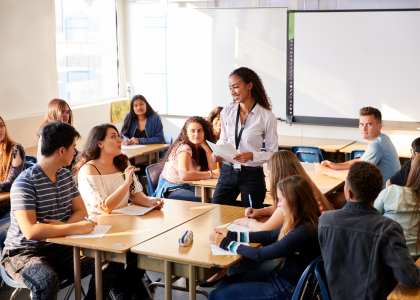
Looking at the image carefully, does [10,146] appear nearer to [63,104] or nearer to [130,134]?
[63,104]

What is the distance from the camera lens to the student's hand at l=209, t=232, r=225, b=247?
248 cm

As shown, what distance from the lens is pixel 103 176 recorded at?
3.20 m

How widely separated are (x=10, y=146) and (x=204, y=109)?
12.1 ft

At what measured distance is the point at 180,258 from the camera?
234 centimetres

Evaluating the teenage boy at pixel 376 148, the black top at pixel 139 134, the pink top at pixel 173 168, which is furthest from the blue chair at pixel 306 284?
the black top at pixel 139 134

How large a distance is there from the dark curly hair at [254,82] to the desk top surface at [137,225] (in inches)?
35.4

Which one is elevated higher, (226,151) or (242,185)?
(226,151)

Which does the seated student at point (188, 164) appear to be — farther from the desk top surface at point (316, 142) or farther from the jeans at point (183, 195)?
the desk top surface at point (316, 142)

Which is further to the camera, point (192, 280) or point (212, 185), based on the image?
point (212, 185)

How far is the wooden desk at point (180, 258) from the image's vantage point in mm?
2336

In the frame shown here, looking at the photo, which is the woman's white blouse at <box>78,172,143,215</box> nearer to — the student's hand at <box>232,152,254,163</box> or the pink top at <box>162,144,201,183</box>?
the student's hand at <box>232,152,254,163</box>

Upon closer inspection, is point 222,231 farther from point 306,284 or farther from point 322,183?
point 322,183

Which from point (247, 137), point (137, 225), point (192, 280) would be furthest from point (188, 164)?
point (192, 280)

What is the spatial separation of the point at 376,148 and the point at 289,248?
1.86m
